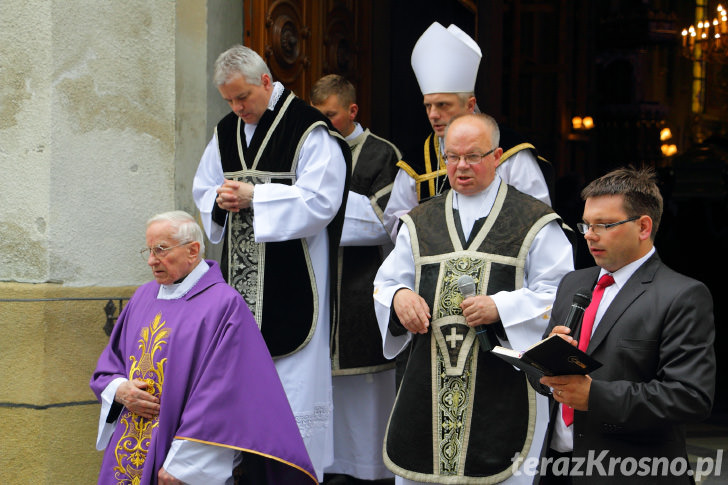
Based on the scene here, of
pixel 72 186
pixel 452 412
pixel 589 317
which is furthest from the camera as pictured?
pixel 72 186

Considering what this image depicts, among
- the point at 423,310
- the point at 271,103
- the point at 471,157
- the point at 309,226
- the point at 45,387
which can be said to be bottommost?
the point at 45,387

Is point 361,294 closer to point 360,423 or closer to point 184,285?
point 360,423

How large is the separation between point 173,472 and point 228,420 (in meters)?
0.27

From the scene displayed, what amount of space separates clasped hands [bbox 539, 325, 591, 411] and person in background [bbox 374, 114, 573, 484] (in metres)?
0.82

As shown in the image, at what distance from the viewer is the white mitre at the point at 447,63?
475 centimetres

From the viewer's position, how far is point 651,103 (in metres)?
20.4

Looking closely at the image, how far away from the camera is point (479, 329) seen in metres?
3.85

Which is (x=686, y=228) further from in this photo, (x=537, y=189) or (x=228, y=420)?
(x=228, y=420)

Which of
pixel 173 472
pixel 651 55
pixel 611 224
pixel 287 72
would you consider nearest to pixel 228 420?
pixel 173 472

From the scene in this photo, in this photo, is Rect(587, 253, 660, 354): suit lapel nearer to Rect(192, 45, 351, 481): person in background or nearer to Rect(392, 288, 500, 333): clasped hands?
Rect(392, 288, 500, 333): clasped hands

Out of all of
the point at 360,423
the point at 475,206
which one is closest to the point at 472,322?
the point at 475,206

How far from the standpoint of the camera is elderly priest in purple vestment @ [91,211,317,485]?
3.87 metres

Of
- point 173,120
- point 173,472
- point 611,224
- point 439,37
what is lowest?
point 173,472

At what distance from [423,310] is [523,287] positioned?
15.7 inches
